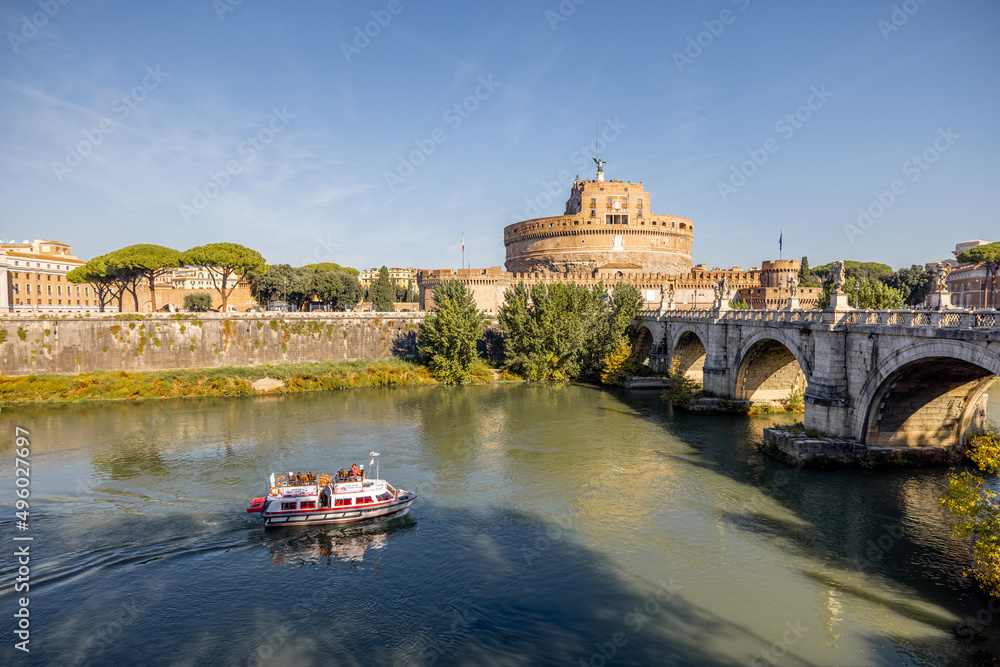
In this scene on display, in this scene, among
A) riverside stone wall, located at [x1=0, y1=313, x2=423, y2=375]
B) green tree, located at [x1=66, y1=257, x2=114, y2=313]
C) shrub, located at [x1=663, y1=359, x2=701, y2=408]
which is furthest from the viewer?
green tree, located at [x1=66, y1=257, x2=114, y2=313]

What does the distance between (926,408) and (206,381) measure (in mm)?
41900

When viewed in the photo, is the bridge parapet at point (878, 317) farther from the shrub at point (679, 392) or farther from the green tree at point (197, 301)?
the green tree at point (197, 301)

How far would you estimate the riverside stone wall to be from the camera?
41.4 metres

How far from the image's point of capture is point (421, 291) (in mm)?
65875

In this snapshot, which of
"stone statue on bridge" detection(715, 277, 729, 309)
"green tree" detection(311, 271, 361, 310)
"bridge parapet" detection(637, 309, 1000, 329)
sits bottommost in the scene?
"bridge parapet" detection(637, 309, 1000, 329)

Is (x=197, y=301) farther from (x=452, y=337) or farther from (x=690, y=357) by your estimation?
(x=690, y=357)

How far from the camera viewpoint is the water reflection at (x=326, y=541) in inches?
588

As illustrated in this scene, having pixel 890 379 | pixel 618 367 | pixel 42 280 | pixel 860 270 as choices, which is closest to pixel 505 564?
pixel 890 379

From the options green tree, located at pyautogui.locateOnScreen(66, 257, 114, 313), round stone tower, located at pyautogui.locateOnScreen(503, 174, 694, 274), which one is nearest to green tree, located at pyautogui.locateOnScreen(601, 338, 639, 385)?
round stone tower, located at pyautogui.locateOnScreen(503, 174, 694, 274)

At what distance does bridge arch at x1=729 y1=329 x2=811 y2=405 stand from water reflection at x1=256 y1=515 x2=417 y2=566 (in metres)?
20.6

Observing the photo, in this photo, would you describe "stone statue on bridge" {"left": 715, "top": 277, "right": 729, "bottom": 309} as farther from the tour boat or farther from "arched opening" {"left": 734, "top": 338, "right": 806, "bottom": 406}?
the tour boat

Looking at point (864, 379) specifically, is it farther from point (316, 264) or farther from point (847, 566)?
point (316, 264)

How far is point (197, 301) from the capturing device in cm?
7138

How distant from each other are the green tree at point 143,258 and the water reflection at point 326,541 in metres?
45.2
